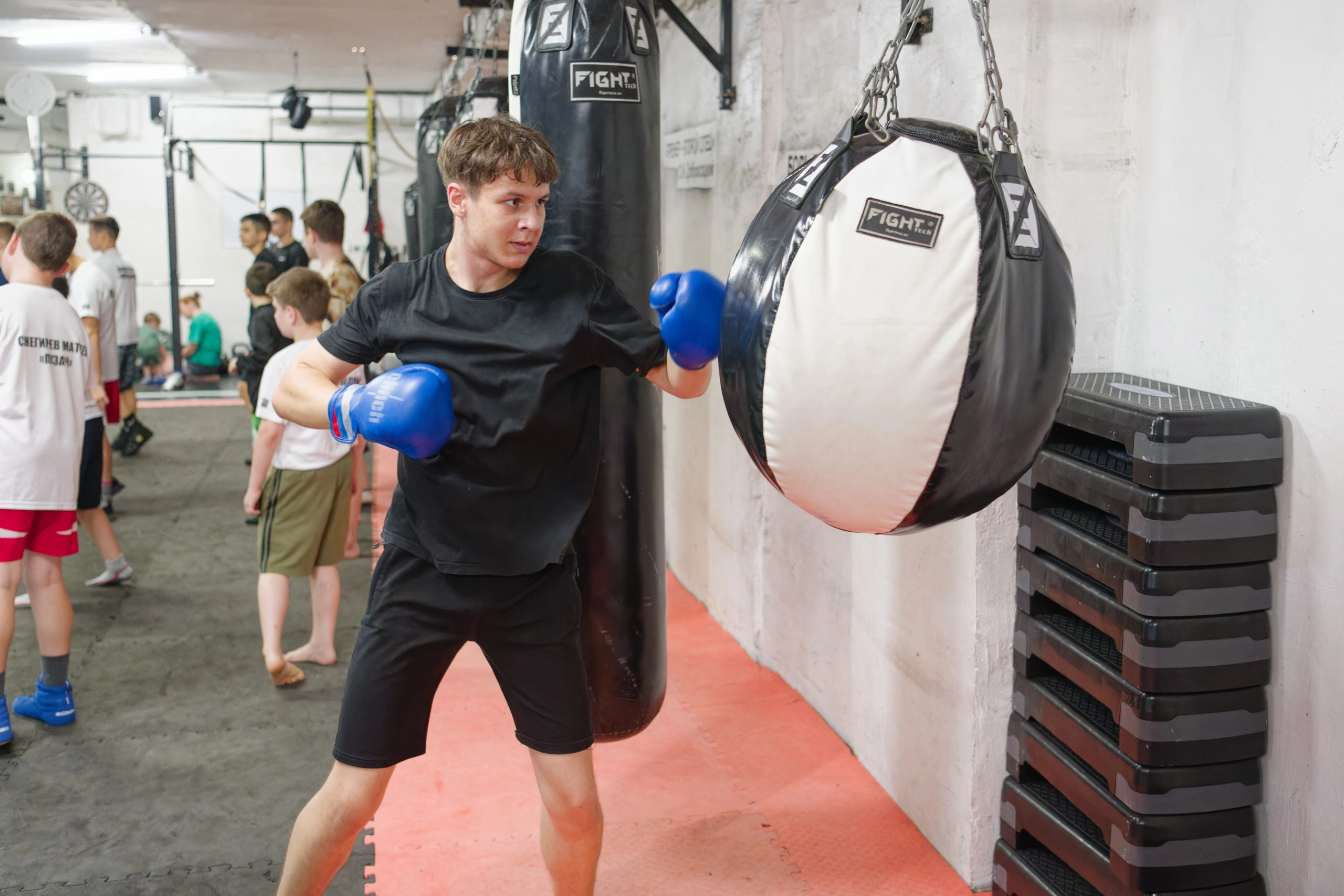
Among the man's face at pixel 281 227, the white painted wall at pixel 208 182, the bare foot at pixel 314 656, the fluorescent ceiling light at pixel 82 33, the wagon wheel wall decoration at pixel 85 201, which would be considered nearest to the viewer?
the bare foot at pixel 314 656

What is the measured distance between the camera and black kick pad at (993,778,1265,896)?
2123 mm

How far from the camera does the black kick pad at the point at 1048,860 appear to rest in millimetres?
2123

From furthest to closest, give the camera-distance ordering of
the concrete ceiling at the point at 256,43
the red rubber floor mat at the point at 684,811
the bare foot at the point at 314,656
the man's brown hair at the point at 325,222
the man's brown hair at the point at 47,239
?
the concrete ceiling at the point at 256,43 < the man's brown hair at the point at 325,222 < the bare foot at the point at 314,656 < the man's brown hair at the point at 47,239 < the red rubber floor mat at the point at 684,811

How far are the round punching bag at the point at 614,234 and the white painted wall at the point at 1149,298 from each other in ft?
2.06

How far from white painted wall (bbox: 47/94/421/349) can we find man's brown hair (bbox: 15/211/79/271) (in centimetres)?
1029

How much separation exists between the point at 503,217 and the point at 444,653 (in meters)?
0.84

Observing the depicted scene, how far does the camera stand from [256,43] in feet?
30.2

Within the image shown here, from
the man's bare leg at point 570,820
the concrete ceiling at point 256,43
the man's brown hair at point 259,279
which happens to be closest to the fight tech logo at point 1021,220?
the man's bare leg at point 570,820

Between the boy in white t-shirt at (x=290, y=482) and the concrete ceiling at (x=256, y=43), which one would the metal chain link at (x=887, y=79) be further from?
the concrete ceiling at (x=256, y=43)

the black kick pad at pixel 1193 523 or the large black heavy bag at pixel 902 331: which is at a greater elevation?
the large black heavy bag at pixel 902 331

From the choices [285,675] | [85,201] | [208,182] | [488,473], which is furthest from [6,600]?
[208,182]

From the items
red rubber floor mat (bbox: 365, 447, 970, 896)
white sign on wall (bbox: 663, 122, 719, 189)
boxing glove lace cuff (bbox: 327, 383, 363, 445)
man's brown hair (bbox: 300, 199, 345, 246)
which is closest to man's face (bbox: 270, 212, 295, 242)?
man's brown hair (bbox: 300, 199, 345, 246)

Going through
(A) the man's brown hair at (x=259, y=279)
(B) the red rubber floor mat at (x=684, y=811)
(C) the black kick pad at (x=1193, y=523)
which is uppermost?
Answer: (A) the man's brown hair at (x=259, y=279)

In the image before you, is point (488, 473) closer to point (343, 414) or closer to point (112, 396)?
point (343, 414)
